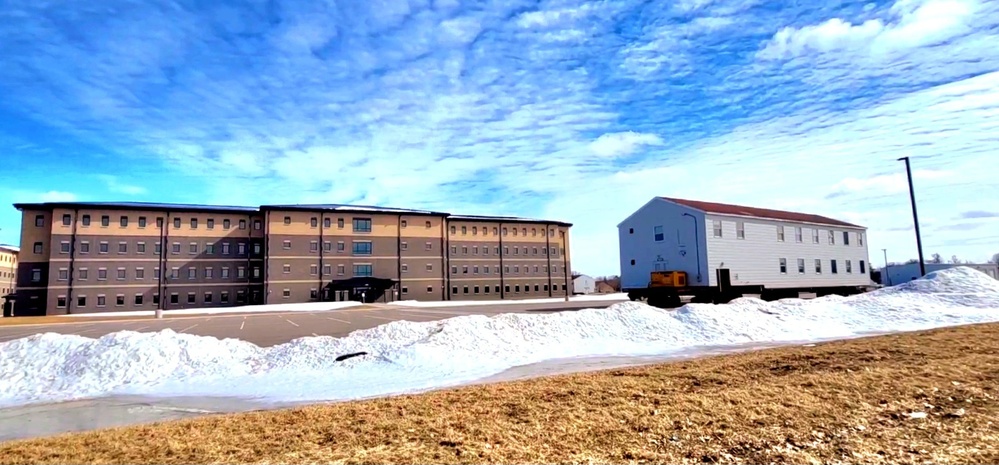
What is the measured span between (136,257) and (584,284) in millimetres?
71942

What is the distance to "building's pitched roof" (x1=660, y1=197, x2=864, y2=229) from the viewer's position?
3417cm

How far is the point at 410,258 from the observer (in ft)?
227

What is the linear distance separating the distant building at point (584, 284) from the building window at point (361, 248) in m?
46.7

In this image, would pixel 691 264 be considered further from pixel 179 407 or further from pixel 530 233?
pixel 530 233

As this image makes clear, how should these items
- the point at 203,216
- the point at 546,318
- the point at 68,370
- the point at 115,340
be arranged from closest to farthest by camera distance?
the point at 68,370 < the point at 115,340 < the point at 546,318 < the point at 203,216

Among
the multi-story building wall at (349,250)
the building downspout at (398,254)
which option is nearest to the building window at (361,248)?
the multi-story building wall at (349,250)

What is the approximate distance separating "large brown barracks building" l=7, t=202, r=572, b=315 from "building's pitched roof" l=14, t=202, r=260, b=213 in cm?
11

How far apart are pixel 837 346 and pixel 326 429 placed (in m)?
12.6

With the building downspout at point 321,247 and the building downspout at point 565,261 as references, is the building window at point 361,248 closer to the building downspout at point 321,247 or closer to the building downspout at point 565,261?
the building downspout at point 321,247

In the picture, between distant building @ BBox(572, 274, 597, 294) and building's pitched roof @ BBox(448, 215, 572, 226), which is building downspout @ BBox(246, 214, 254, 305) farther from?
distant building @ BBox(572, 274, 597, 294)

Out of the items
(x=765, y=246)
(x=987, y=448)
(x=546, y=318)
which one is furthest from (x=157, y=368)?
(x=765, y=246)

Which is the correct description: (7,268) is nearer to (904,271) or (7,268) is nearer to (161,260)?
(161,260)

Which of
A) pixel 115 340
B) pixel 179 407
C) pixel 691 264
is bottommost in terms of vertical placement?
pixel 179 407

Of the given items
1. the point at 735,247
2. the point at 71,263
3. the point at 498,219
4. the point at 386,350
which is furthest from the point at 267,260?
the point at 386,350
